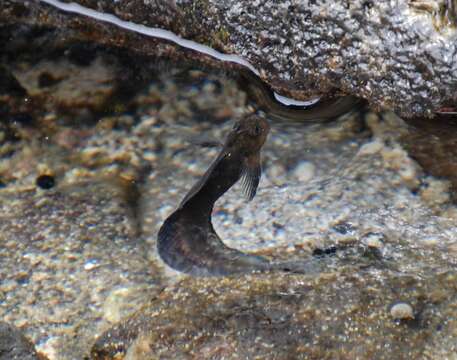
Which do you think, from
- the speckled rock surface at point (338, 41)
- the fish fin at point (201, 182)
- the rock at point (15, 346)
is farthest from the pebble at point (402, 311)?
the rock at point (15, 346)

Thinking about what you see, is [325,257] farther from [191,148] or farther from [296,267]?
[191,148]

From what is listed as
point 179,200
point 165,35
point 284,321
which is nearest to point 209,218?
point 179,200

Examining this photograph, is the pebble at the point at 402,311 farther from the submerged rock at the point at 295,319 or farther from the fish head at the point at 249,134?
the fish head at the point at 249,134

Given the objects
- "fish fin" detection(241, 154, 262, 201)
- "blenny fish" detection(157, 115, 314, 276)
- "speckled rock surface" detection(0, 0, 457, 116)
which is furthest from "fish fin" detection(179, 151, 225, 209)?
"speckled rock surface" detection(0, 0, 457, 116)

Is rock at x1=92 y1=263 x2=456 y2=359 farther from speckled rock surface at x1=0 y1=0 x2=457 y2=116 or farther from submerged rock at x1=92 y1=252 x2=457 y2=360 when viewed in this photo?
speckled rock surface at x1=0 y1=0 x2=457 y2=116

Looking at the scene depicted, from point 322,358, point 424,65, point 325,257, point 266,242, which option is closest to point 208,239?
point 266,242

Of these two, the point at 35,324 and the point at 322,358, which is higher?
the point at 322,358
